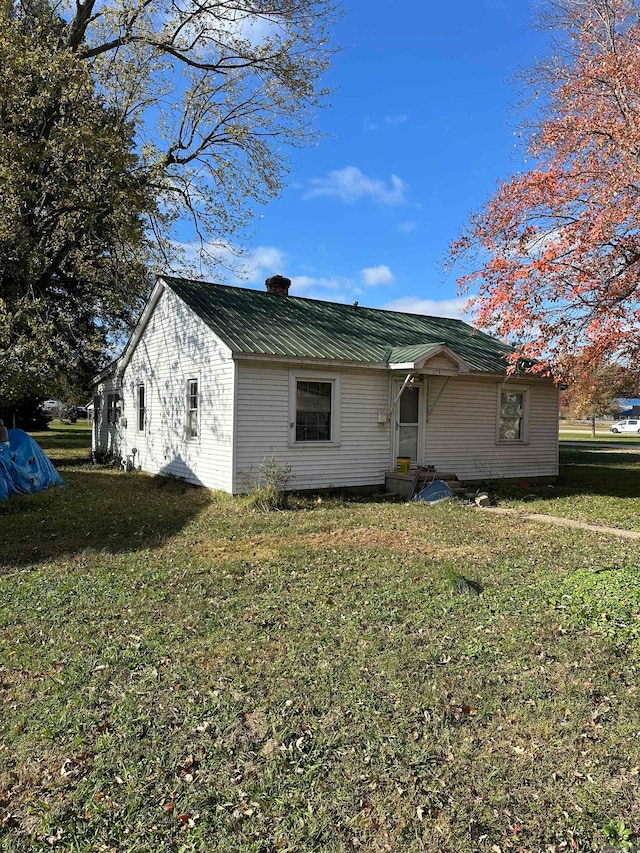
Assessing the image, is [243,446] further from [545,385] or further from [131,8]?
[131,8]

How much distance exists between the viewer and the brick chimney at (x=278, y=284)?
1539 centimetres

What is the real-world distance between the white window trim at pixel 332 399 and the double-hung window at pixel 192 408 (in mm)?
2412

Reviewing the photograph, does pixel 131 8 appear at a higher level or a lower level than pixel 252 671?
higher

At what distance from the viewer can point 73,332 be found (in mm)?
18281

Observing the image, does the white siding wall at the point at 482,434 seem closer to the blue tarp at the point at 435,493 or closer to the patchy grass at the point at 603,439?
the blue tarp at the point at 435,493

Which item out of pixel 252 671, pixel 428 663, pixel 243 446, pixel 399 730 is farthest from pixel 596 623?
pixel 243 446

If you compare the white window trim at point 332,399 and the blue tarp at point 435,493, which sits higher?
the white window trim at point 332,399

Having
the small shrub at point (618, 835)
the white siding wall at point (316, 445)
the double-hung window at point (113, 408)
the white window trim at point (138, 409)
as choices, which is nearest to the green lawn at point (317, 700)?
the small shrub at point (618, 835)

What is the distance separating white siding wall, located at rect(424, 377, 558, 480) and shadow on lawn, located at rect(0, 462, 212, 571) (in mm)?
5836

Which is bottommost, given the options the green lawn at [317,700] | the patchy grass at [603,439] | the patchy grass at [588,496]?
the green lawn at [317,700]

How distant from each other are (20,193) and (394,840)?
48.4 feet

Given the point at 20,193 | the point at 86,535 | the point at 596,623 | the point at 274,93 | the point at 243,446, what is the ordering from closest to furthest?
1. the point at 596,623
2. the point at 86,535
3. the point at 243,446
4. the point at 20,193
5. the point at 274,93

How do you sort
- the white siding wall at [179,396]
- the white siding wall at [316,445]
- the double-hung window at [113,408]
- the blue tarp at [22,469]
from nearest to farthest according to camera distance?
the white siding wall at [316,445], the blue tarp at [22,469], the white siding wall at [179,396], the double-hung window at [113,408]

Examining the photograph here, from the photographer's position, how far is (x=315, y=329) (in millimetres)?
12961
